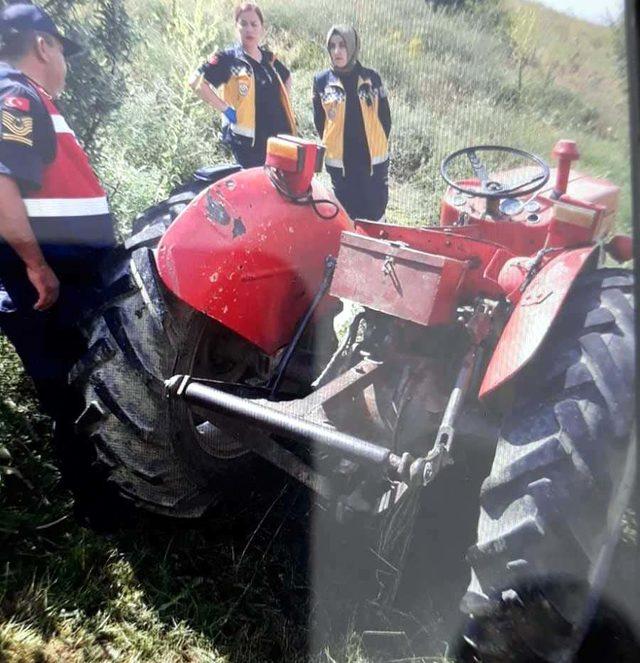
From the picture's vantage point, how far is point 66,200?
87.6 inches

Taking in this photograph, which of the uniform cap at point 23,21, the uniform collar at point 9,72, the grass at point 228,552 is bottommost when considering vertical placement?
the grass at point 228,552

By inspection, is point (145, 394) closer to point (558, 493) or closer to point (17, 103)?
point (17, 103)

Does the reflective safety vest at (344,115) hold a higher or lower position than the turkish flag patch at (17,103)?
lower

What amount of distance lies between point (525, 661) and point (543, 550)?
1.14ft

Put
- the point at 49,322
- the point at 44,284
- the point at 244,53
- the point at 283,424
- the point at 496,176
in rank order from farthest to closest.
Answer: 1. the point at 244,53
2. the point at 496,176
3. the point at 49,322
4. the point at 44,284
5. the point at 283,424

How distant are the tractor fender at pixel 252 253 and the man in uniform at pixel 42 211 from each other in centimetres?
38

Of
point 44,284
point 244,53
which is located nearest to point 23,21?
point 44,284

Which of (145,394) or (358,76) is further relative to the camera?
(358,76)

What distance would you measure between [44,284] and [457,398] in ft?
4.50

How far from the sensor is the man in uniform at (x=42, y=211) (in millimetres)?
2068

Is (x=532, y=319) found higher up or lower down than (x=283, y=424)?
higher up

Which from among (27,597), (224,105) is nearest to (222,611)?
(27,597)

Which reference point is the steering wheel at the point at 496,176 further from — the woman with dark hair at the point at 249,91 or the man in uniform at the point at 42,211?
the woman with dark hair at the point at 249,91

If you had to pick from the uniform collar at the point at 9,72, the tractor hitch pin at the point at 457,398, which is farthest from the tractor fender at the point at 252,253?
the uniform collar at the point at 9,72
